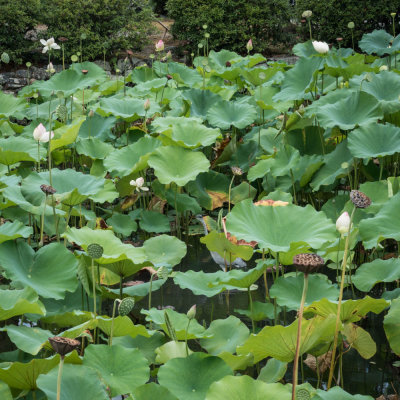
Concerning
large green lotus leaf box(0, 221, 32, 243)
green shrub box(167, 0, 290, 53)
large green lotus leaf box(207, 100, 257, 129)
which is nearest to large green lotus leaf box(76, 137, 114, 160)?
large green lotus leaf box(207, 100, 257, 129)

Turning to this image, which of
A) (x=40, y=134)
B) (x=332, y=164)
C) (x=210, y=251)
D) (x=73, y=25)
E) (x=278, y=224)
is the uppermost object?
(x=40, y=134)

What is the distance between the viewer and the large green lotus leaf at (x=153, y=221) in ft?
9.40

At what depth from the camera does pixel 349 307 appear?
162 centimetres

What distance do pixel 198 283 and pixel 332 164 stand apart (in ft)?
4.05

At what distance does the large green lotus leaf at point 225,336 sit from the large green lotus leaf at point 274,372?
0.38ft

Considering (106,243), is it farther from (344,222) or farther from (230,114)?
(230,114)

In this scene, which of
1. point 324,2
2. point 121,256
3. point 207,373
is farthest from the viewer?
point 324,2

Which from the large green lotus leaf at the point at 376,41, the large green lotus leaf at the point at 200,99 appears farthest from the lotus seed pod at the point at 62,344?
the large green lotus leaf at the point at 376,41

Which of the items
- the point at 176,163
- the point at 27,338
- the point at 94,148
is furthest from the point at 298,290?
the point at 94,148

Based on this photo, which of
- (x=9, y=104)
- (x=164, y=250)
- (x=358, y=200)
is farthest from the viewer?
(x=9, y=104)

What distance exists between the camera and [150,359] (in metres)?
1.69

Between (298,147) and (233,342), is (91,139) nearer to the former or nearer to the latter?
(298,147)

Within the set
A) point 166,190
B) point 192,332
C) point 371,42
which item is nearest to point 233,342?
point 192,332

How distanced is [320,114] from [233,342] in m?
1.46
